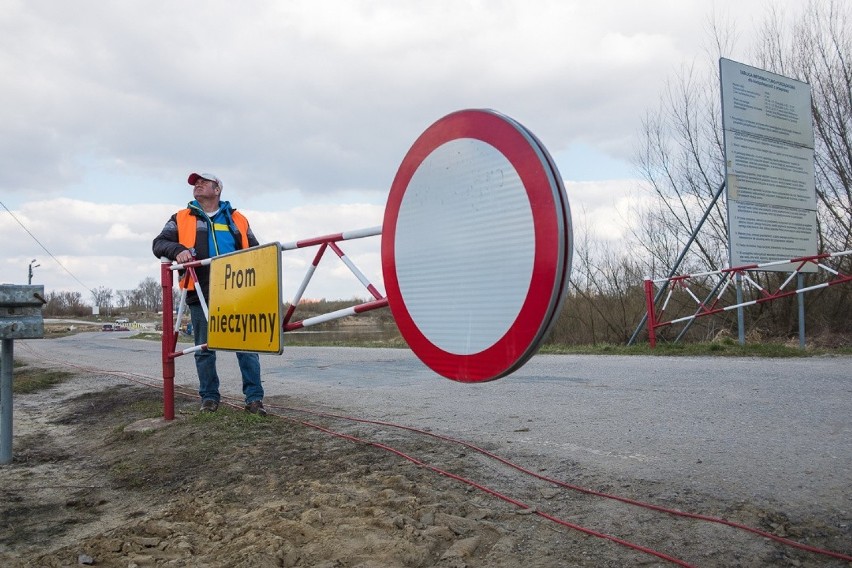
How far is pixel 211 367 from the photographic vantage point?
5.51m

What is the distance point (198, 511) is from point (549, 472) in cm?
177

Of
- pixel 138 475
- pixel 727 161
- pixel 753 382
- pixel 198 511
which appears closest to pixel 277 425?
pixel 138 475

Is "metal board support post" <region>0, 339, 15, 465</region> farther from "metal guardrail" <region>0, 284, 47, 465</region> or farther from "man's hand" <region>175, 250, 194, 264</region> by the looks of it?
"man's hand" <region>175, 250, 194, 264</region>

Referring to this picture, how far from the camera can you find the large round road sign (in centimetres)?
169

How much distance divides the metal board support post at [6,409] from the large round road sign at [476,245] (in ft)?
12.5

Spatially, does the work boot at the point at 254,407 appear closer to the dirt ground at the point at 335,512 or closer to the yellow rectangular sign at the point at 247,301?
the dirt ground at the point at 335,512

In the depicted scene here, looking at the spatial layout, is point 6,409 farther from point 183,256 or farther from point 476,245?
point 476,245

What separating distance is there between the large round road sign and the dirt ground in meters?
0.94

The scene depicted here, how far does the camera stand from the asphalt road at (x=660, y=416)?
321 centimetres

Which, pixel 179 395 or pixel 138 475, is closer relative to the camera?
pixel 138 475

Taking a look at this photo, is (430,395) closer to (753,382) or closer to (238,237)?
(238,237)

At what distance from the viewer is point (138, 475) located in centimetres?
405

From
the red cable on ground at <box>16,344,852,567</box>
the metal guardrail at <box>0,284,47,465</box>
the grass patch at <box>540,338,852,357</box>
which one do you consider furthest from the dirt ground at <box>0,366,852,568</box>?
the grass patch at <box>540,338,852,357</box>

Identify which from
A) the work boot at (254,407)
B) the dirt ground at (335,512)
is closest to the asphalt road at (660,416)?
the dirt ground at (335,512)
